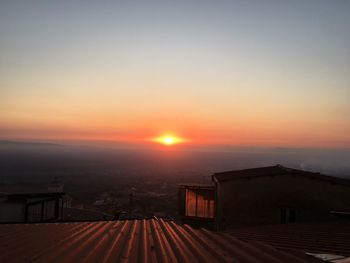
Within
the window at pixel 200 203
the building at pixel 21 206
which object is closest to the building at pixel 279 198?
the window at pixel 200 203

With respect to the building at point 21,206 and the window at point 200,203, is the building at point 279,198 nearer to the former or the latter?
the window at point 200,203

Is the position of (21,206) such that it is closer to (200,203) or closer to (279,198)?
(200,203)

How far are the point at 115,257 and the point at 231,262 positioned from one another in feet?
5.63

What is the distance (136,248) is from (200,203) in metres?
14.1

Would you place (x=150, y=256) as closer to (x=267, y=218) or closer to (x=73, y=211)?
(x=267, y=218)

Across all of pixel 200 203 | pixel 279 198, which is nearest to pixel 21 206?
pixel 200 203

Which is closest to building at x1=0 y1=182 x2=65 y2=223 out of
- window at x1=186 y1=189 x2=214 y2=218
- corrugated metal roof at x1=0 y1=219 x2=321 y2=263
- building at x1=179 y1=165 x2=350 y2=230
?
window at x1=186 y1=189 x2=214 y2=218

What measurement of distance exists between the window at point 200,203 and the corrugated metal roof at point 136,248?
39.2 ft

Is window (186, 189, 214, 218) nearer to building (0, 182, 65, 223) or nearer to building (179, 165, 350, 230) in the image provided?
building (179, 165, 350, 230)

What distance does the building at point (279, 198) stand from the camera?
49.7 ft

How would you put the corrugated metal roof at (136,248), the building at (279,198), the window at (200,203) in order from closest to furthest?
the corrugated metal roof at (136,248) < the building at (279,198) < the window at (200,203)

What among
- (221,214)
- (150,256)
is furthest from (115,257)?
(221,214)

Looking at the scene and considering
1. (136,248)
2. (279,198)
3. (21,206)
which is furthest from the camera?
(279,198)

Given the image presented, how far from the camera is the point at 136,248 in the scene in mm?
5363
